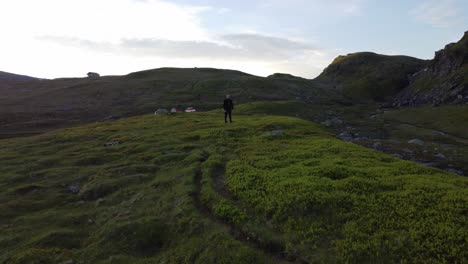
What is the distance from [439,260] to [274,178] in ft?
34.2

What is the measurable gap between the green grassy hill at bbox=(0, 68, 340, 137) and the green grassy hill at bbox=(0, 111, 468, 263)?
5251 centimetres

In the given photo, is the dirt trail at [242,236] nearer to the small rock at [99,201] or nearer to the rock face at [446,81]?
the small rock at [99,201]

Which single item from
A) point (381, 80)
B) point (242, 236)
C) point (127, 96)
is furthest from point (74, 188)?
point (381, 80)

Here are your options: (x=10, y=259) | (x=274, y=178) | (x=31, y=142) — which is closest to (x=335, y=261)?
(x=274, y=178)

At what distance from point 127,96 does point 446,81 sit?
10333cm

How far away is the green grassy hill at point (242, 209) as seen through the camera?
1352cm

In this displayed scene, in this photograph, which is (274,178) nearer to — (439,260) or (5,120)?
(439,260)

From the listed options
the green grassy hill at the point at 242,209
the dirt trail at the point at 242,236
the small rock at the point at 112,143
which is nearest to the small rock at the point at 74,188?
the green grassy hill at the point at 242,209

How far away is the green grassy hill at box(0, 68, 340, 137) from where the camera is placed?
85.8 metres

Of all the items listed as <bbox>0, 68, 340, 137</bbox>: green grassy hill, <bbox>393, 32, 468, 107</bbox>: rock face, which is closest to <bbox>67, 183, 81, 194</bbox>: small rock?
<bbox>0, 68, 340, 137</bbox>: green grassy hill

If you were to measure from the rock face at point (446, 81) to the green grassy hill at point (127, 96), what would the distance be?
1327 inches

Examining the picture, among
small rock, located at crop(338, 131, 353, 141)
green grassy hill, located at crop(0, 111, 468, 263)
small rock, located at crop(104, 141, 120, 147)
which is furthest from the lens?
small rock, located at crop(338, 131, 353, 141)

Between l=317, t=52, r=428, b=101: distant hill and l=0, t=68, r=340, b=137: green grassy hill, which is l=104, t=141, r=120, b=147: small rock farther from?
l=317, t=52, r=428, b=101: distant hill

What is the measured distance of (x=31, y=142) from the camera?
47.4 metres
